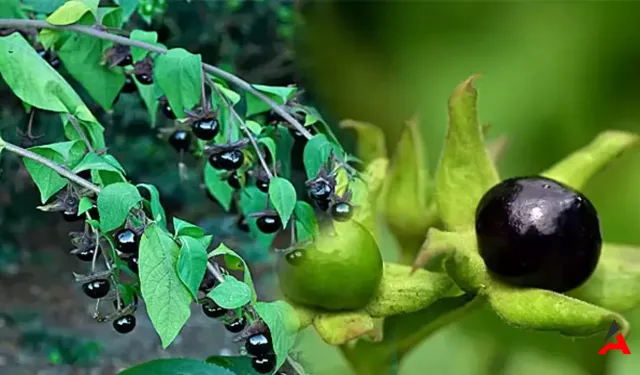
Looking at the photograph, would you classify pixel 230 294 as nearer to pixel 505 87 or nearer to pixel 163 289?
pixel 163 289

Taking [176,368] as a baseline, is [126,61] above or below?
above

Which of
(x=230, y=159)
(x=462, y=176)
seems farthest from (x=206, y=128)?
(x=462, y=176)

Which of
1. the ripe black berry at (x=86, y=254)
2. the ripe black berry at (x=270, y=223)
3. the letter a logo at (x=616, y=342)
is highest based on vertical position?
the letter a logo at (x=616, y=342)

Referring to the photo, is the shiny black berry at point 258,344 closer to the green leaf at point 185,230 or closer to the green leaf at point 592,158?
the green leaf at point 185,230

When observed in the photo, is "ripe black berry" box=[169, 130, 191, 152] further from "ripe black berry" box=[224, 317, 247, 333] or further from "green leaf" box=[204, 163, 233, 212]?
"ripe black berry" box=[224, 317, 247, 333]

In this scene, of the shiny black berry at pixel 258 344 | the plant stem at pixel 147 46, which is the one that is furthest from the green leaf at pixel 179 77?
the shiny black berry at pixel 258 344

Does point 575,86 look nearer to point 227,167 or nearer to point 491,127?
point 491,127

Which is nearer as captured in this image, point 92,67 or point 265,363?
A: point 265,363
